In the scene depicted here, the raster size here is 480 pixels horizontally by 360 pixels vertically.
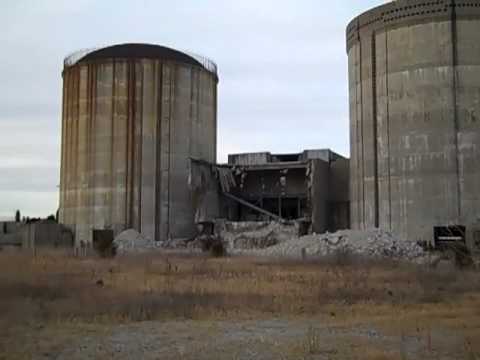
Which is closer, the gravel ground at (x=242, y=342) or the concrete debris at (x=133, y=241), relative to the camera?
the gravel ground at (x=242, y=342)

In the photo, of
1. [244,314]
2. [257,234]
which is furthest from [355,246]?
[244,314]

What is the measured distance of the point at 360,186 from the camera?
48.3m

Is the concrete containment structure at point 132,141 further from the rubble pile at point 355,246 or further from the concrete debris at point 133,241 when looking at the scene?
the rubble pile at point 355,246

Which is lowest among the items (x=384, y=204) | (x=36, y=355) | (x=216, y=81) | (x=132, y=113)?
(x=36, y=355)

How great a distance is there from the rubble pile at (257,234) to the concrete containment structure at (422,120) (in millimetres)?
5084

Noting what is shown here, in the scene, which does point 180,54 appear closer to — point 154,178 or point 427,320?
point 154,178

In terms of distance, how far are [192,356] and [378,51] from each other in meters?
40.2

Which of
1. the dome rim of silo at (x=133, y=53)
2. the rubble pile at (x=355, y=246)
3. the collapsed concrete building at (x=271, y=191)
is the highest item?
the dome rim of silo at (x=133, y=53)

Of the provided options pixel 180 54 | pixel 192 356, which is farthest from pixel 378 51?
pixel 192 356

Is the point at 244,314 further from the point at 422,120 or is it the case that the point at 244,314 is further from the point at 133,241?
the point at 133,241

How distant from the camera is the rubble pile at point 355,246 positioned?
1452 inches

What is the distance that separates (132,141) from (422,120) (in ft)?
67.8

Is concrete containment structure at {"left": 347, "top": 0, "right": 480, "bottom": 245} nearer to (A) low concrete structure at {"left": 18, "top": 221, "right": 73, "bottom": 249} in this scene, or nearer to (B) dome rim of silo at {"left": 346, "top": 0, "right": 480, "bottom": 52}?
(B) dome rim of silo at {"left": 346, "top": 0, "right": 480, "bottom": 52}

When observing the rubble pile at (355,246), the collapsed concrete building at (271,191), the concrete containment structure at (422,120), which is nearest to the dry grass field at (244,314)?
the rubble pile at (355,246)
